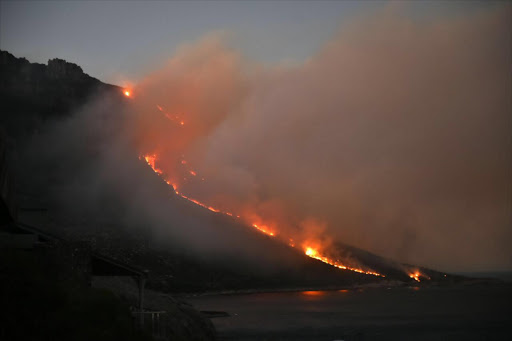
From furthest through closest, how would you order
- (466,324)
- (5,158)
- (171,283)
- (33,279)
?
(171,283) < (466,324) < (33,279) < (5,158)

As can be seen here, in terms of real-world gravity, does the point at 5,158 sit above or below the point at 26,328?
Answer: above

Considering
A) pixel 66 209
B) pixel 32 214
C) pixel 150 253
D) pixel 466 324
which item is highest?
pixel 66 209

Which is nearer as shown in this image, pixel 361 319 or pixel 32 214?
pixel 32 214

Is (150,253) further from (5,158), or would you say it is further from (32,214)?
(5,158)

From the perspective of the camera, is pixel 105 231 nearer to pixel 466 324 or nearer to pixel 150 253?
pixel 150 253

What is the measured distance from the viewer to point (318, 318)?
327 ft

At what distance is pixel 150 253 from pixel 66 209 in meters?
31.5

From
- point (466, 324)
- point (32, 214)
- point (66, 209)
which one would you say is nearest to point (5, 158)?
point (32, 214)

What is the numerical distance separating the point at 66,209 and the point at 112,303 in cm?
17019

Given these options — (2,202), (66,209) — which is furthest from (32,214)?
(66,209)

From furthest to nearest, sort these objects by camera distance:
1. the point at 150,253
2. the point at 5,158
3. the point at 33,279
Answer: the point at 150,253
the point at 33,279
the point at 5,158

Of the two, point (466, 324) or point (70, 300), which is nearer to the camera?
point (70, 300)

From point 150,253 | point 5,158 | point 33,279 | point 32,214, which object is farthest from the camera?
point 150,253

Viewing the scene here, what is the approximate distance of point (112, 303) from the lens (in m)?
23.3
